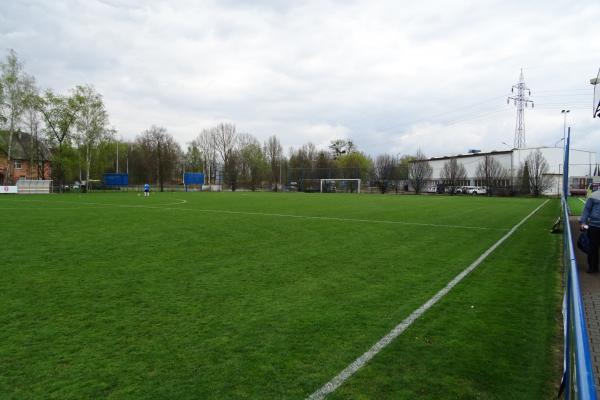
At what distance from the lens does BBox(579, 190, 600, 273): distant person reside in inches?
336

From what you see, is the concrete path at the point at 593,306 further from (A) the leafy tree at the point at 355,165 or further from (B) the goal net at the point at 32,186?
(A) the leafy tree at the point at 355,165

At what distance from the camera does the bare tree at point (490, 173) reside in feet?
227

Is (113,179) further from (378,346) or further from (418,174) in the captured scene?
(378,346)

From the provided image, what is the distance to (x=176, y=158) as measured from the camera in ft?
305

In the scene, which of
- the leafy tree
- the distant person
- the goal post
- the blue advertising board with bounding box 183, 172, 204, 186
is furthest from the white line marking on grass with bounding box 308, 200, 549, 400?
the leafy tree

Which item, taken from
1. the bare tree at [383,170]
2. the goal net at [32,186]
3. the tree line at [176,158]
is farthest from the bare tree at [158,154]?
the bare tree at [383,170]

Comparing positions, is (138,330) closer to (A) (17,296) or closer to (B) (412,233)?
(A) (17,296)

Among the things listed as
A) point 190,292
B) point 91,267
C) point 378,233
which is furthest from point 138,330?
point 378,233

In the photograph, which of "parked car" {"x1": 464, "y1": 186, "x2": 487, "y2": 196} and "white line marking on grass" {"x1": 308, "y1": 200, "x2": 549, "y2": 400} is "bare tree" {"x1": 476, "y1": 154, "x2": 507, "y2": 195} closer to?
"parked car" {"x1": 464, "y1": 186, "x2": 487, "y2": 196}

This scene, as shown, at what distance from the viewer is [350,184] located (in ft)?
255

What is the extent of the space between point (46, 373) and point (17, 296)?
3.22m

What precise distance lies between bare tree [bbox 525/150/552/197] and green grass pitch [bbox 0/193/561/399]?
61.5m

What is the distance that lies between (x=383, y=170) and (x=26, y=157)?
212 feet

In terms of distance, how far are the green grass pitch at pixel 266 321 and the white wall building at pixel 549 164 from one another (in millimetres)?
67369
